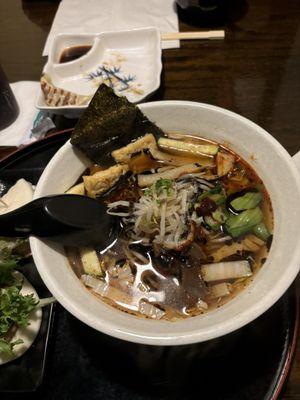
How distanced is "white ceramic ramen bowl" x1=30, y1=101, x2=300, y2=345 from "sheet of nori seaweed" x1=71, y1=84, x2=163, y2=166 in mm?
36

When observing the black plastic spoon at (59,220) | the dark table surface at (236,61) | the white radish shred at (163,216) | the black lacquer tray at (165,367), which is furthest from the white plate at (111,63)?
the black lacquer tray at (165,367)

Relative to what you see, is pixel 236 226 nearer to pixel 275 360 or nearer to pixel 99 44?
pixel 275 360

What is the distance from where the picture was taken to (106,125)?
122cm

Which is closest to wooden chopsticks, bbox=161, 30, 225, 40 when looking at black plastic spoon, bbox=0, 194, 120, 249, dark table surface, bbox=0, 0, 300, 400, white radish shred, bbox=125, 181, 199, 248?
dark table surface, bbox=0, 0, 300, 400

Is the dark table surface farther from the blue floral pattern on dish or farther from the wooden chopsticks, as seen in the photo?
the blue floral pattern on dish

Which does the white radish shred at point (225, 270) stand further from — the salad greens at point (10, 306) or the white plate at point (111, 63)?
the white plate at point (111, 63)

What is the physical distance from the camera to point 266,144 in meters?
1.10

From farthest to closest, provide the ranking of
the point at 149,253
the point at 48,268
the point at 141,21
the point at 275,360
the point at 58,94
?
the point at 141,21 → the point at 58,94 → the point at 149,253 → the point at 275,360 → the point at 48,268

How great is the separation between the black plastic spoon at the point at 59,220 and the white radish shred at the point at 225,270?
0.34m

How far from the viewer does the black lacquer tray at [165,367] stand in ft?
3.40

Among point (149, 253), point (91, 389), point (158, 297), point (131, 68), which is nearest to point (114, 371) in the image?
point (91, 389)

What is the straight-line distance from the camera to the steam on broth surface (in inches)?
42.3

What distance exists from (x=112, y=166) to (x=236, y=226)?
46 cm

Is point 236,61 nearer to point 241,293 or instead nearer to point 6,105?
point 6,105
